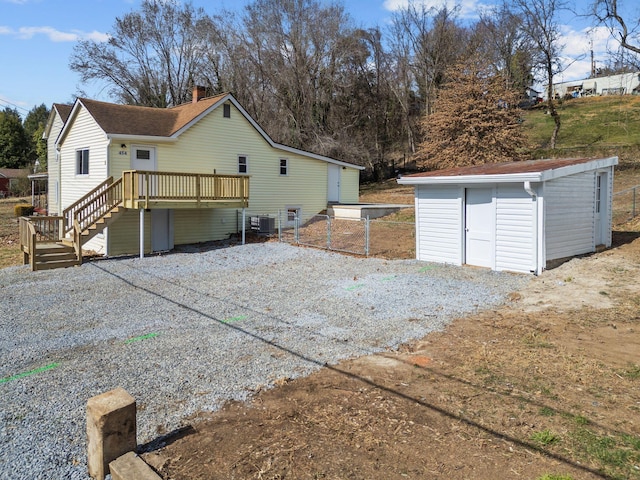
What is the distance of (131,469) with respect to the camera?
130 inches

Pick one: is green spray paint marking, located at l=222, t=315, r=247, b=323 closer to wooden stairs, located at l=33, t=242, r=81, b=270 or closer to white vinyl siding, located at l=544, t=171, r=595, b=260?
white vinyl siding, located at l=544, t=171, r=595, b=260

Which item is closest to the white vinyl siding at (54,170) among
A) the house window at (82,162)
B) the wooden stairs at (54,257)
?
the house window at (82,162)

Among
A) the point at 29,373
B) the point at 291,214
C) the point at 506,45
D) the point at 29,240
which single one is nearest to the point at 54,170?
the point at 29,240

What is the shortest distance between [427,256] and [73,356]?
971 cm

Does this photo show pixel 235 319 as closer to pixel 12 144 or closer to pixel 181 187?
pixel 181 187

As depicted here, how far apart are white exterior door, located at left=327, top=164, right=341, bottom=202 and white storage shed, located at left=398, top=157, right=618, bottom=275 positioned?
11.6 metres

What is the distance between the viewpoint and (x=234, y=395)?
482 centimetres

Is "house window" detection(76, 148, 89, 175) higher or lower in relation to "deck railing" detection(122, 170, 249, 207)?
higher

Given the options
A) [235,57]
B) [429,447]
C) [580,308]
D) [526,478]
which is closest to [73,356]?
[429,447]

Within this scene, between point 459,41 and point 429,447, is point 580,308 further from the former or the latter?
point 459,41

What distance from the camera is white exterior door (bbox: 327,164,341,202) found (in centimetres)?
2470

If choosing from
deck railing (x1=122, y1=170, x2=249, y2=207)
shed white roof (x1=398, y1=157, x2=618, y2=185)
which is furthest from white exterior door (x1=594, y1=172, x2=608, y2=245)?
deck railing (x1=122, y1=170, x2=249, y2=207)

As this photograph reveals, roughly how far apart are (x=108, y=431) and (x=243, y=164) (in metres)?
18.4

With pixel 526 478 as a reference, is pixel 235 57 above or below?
above
